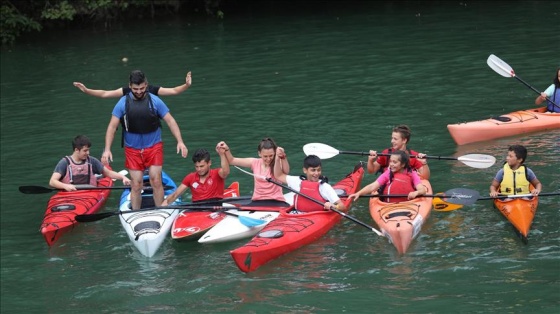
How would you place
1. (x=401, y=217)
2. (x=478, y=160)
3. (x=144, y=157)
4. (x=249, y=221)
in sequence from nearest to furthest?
(x=401, y=217) → (x=249, y=221) → (x=144, y=157) → (x=478, y=160)

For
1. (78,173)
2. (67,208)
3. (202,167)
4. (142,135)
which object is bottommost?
(67,208)

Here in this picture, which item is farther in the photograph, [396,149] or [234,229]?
[396,149]

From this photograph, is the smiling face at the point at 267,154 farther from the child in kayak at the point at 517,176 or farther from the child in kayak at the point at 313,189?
the child in kayak at the point at 517,176

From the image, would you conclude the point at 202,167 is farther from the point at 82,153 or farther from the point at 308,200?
the point at 82,153

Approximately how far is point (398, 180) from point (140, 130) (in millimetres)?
2637

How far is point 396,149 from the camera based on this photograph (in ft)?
31.4

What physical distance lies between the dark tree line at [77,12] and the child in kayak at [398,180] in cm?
1555

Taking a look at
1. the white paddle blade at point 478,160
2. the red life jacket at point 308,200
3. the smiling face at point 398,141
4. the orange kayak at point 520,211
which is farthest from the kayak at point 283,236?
the orange kayak at point 520,211

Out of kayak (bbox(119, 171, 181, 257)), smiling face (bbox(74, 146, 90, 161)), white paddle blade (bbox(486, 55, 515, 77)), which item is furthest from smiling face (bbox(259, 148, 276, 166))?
white paddle blade (bbox(486, 55, 515, 77))

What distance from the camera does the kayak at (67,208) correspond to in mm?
9398

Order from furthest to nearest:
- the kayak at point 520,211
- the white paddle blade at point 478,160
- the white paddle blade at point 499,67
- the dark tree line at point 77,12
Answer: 1. the dark tree line at point 77,12
2. the white paddle blade at point 499,67
3. the white paddle blade at point 478,160
4. the kayak at point 520,211

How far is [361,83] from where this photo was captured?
15.8 m

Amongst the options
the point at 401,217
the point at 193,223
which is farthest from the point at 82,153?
the point at 401,217

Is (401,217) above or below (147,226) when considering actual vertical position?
above
